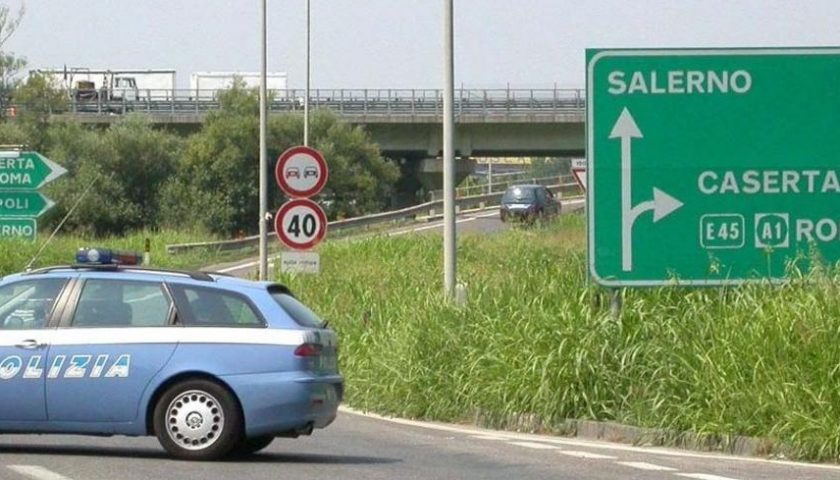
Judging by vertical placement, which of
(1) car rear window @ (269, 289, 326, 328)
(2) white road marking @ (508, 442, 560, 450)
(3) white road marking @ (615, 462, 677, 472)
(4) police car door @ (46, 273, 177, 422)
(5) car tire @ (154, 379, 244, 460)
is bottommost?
(3) white road marking @ (615, 462, 677, 472)

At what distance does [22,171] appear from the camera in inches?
1148

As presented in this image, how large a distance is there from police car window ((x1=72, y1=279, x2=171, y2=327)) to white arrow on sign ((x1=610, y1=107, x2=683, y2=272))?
6442 millimetres

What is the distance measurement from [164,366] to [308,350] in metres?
1.07

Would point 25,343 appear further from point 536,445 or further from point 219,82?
point 219,82

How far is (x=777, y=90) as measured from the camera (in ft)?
61.6

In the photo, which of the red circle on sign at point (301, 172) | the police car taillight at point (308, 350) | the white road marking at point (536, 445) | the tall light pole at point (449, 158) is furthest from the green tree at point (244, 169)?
the police car taillight at point (308, 350)

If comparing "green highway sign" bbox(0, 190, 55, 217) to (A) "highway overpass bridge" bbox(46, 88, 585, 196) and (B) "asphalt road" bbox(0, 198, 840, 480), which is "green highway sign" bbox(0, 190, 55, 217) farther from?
(A) "highway overpass bridge" bbox(46, 88, 585, 196)

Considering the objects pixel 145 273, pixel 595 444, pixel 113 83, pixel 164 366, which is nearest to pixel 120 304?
pixel 145 273

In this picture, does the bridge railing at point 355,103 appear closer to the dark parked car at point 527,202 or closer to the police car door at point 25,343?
the dark parked car at point 527,202

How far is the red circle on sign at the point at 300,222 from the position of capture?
82.4 ft

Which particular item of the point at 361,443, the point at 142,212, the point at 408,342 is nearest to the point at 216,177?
the point at 142,212

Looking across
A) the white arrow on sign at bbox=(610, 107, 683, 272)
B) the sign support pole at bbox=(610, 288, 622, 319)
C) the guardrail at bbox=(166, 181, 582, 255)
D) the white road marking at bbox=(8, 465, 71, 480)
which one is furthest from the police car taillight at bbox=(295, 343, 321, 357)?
the guardrail at bbox=(166, 181, 582, 255)

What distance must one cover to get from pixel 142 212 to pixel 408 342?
47140 millimetres

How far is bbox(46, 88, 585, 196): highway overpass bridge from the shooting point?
246ft
